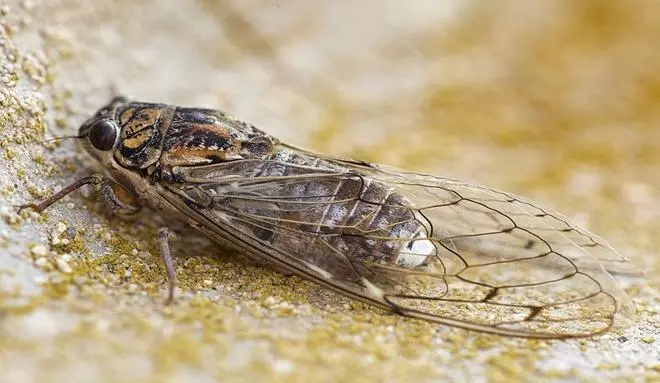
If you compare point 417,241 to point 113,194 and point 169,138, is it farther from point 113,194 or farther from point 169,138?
point 113,194

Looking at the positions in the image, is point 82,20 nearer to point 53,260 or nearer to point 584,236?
point 53,260

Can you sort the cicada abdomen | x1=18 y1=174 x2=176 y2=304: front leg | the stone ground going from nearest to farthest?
the stone ground → the cicada abdomen → x1=18 y1=174 x2=176 y2=304: front leg

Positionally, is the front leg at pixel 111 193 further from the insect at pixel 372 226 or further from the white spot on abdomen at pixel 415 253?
the white spot on abdomen at pixel 415 253

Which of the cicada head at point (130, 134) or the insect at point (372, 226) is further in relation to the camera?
the cicada head at point (130, 134)

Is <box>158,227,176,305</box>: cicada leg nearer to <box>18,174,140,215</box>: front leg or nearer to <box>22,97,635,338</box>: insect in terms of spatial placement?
<box>22,97,635,338</box>: insect

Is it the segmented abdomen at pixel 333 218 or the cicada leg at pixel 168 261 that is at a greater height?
the segmented abdomen at pixel 333 218

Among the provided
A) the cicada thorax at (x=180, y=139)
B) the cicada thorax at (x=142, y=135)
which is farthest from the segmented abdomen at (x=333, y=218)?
the cicada thorax at (x=142, y=135)

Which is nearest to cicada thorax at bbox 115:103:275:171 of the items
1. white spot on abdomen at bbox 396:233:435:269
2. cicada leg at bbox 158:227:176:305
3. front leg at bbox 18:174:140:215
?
front leg at bbox 18:174:140:215
